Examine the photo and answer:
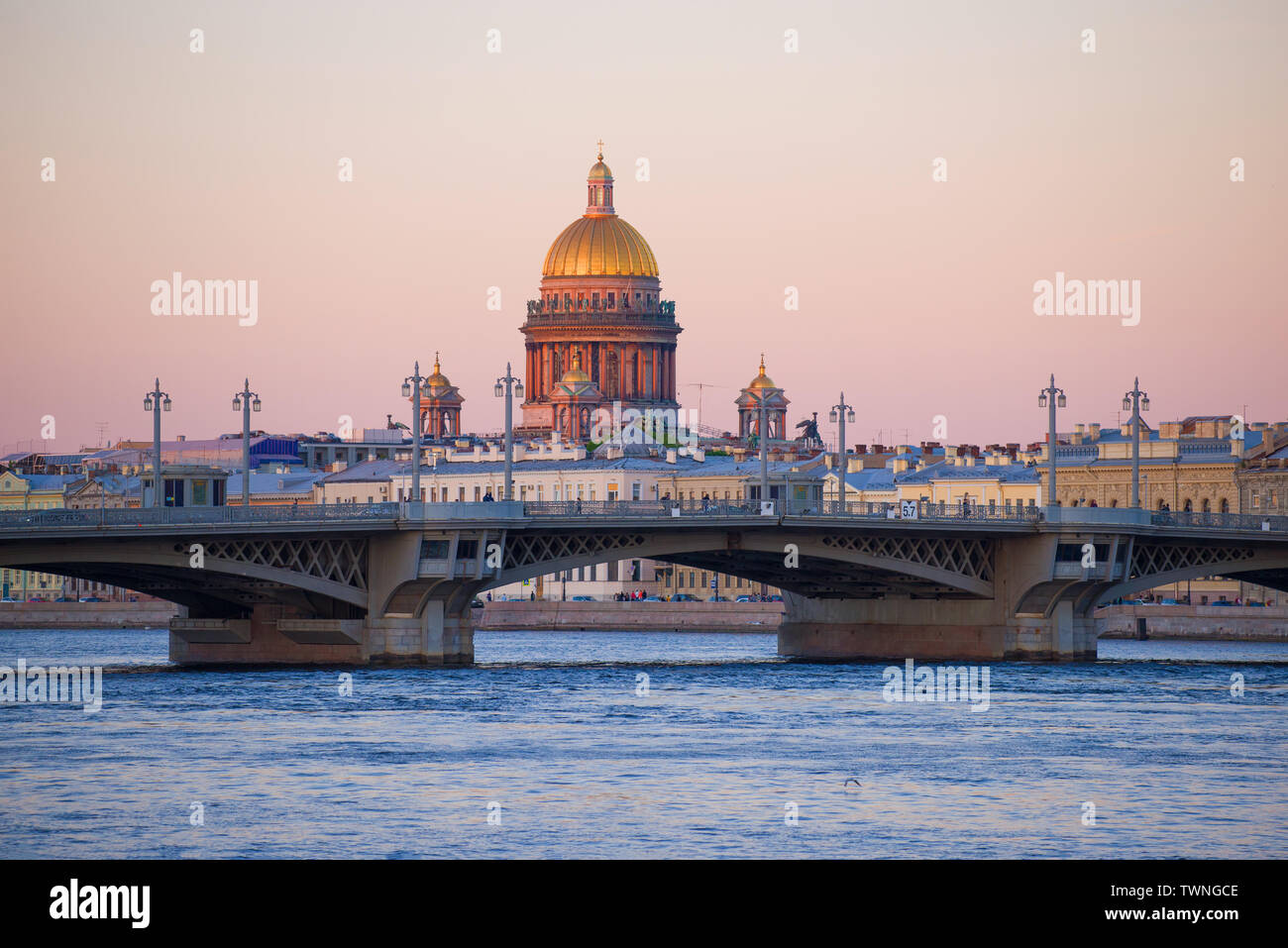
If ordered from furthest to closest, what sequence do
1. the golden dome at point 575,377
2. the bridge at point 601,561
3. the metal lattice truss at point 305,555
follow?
1. the golden dome at point 575,377
2. the metal lattice truss at point 305,555
3. the bridge at point 601,561

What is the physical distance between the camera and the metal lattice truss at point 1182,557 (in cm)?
6725

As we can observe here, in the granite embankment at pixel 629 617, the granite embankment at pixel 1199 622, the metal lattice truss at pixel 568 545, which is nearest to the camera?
the metal lattice truss at pixel 568 545

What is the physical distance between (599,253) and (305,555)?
104m

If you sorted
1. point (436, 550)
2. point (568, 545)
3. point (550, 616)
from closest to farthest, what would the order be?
point (436, 550) → point (568, 545) → point (550, 616)

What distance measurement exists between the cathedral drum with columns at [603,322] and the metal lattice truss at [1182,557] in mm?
90218

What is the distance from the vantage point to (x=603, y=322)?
6294 inches

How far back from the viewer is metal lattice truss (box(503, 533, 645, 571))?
61.1 meters

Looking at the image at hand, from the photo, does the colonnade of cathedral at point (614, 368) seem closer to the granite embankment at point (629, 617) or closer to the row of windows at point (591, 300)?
the row of windows at point (591, 300)

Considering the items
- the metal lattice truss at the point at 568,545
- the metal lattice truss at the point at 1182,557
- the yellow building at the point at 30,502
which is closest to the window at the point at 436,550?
the metal lattice truss at the point at 568,545

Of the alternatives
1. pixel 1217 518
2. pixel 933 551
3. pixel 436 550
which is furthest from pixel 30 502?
pixel 1217 518

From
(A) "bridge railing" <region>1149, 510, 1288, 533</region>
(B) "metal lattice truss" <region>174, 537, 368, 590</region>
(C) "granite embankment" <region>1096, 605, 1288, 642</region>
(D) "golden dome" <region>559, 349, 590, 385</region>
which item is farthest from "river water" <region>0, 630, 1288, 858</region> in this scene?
(D) "golden dome" <region>559, 349, 590, 385</region>

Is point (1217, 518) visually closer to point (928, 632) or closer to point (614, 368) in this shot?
point (928, 632)

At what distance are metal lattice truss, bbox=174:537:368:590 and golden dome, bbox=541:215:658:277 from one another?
10304 cm
